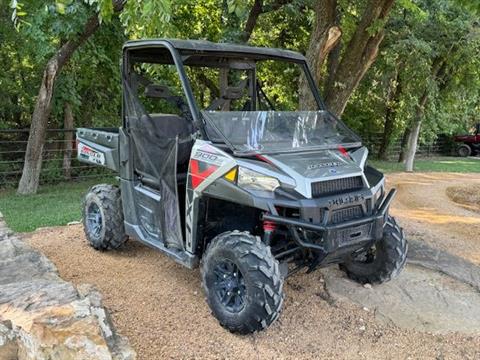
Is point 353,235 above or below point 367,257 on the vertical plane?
above

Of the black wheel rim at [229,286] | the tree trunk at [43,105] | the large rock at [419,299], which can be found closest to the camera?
the black wheel rim at [229,286]

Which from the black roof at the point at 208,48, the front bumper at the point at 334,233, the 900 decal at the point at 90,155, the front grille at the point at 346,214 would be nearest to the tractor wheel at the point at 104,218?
the 900 decal at the point at 90,155

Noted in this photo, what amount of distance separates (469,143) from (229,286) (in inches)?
960

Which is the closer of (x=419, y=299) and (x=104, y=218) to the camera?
(x=419, y=299)

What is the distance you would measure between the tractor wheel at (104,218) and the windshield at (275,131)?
66.3 inches

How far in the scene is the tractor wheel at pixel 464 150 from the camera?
24719 millimetres

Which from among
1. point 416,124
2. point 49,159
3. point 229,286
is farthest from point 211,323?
point 416,124

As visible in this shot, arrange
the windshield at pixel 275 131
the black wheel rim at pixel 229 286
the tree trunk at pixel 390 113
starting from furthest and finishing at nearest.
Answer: the tree trunk at pixel 390 113 < the windshield at pixel 275 131 < the black wheel rim at pixel 229 286

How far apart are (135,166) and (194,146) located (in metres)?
1.01

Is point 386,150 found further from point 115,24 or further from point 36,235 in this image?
point 36,235

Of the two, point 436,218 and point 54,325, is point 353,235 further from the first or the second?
point 436,218

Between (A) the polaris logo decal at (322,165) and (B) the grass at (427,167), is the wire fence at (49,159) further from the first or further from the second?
(A) the polaris logo decal at (322,165)

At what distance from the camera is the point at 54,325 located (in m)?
2.42

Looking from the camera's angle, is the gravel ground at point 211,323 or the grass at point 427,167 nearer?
the gravel ground at point 211,323
